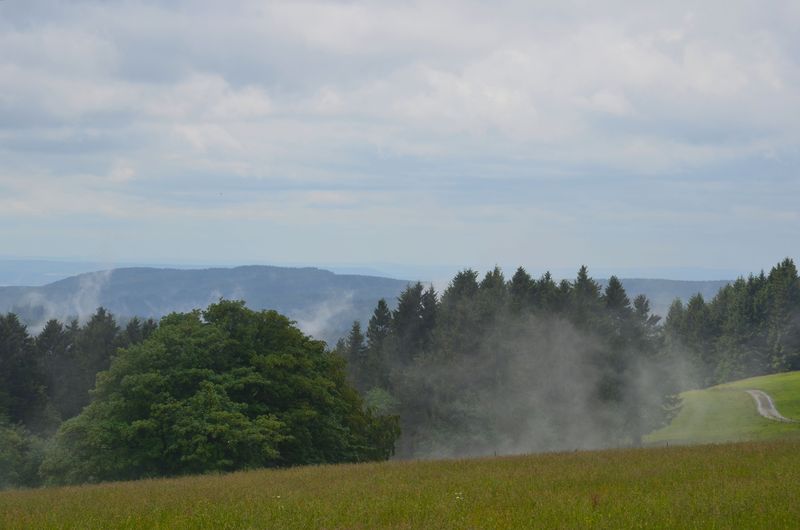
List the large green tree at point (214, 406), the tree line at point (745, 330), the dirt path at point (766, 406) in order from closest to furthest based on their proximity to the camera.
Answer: the large green tree at point (214, 406), the dirt path at point (766, 406), the tree line at point (745, 330)

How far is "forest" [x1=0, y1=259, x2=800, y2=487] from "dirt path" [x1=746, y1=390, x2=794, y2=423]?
8.31m

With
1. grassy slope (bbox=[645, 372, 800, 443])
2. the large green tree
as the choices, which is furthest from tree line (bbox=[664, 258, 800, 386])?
the large green tree

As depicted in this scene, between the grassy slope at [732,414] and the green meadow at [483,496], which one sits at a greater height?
the green meadow at [483,496]

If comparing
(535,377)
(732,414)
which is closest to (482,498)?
(535,377)

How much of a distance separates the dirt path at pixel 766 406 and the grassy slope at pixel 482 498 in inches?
2193

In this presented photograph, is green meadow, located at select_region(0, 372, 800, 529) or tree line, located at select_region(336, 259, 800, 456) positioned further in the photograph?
tree line, located at select_region(336, 259, 800, 456)

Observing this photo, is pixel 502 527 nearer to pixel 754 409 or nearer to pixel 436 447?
pixel 436 447

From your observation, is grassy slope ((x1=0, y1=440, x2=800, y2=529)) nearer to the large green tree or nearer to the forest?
the large green tree

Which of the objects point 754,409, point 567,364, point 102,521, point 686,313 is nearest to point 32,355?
point 567,364

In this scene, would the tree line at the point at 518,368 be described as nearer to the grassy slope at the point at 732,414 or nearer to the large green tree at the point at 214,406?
the grassy slope at the point at 732,414

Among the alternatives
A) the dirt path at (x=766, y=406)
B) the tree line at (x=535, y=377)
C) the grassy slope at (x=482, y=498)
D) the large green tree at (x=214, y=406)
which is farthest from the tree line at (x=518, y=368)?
the grassy slope at (x=482, y=498)

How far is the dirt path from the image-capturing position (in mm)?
71731

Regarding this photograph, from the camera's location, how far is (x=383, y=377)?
9244 centimetres

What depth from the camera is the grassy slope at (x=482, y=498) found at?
39.9 feet
